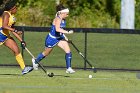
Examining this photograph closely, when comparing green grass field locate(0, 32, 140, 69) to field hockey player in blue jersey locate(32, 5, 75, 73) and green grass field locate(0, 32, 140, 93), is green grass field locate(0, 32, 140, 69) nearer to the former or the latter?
green grass field locate(0, 32, 140, 93)

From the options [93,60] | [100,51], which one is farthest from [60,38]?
[100,51]

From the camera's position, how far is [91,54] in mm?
21406

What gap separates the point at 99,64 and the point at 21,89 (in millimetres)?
7555

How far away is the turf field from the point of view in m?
13.6

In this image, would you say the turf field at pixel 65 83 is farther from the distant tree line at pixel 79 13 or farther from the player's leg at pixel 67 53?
the distant tree line at pixel 79 13

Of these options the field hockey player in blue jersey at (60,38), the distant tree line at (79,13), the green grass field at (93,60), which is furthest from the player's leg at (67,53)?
the distant tree line at (79,13)

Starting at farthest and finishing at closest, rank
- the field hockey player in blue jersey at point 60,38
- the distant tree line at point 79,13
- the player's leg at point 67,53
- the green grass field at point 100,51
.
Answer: the distant tree line at point 79,13 < the green grass field at point 100,51 < the player's leg at point 67,53 < the field hockey player in blue jersey at point 60,38

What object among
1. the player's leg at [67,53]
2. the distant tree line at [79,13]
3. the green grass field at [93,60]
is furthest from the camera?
the distant tree line at [79,13]

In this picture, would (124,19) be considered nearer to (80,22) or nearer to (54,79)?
(80,22)

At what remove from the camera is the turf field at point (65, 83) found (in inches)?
534

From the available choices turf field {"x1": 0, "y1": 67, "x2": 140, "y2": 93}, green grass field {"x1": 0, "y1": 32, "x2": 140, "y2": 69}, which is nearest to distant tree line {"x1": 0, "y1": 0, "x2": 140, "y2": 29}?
green grass field {"x1": 0, "y1": 32, "x2": 140, "y2": 69}

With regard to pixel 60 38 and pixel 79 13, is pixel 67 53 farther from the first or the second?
pixel 79 13

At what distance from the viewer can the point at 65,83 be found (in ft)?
49.4

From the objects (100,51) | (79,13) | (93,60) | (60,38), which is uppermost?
(60,38)
